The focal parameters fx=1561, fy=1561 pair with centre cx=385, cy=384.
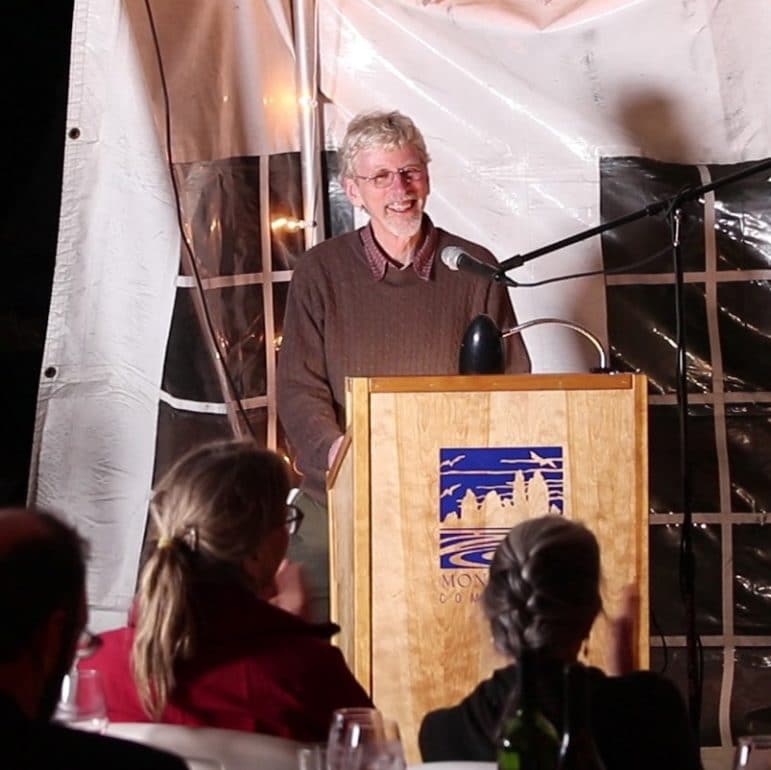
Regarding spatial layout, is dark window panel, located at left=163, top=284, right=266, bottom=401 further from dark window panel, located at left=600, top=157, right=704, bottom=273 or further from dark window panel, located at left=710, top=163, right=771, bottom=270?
dark window panel, located at left=710, top=163, right=771, bottom=270

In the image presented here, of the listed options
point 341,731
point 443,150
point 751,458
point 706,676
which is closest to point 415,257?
point 443,150

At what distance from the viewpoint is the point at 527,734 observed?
1739 millimetres

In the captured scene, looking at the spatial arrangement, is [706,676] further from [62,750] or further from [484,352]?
[62,750]

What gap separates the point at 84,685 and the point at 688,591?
5.50ft

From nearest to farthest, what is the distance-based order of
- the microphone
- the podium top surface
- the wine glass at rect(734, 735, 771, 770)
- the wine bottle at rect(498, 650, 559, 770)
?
the wine bottle at rect(498, 650, 559, 770) < the wine glass at rect(734, 735, 771, 770) < the podium top surface < the microphone

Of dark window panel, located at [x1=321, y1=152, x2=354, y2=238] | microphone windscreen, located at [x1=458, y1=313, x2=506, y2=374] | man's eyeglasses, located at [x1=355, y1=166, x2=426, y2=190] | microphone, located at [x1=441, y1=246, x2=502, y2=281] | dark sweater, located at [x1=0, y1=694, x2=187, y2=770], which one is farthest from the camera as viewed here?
dark window panel, located at [x1=321, y1=152, x2=354, y2=238]

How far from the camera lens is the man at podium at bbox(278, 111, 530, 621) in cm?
375

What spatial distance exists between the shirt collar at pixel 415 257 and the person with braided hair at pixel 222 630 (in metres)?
1.53

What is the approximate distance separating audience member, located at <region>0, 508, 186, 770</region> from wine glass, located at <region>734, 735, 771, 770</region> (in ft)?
2.24

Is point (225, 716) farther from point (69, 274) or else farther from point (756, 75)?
point (756, 75)

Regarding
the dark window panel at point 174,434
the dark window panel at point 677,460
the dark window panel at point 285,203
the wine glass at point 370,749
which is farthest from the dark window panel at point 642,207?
the wine glass at point 370,749

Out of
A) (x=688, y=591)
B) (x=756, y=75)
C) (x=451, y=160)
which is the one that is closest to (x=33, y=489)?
(x=451, y=160)

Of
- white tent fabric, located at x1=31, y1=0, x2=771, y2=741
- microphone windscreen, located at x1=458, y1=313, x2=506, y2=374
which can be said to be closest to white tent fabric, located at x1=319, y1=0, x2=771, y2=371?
white tent fabric, located at x1=31, y1=0, x2=771, y2=741

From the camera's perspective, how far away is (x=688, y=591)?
3.36m
